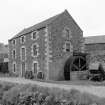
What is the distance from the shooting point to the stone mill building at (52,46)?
19.4 metres

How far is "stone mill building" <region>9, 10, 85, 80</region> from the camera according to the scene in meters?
19.4

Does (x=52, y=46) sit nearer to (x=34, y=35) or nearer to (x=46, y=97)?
(x=34, y=35)

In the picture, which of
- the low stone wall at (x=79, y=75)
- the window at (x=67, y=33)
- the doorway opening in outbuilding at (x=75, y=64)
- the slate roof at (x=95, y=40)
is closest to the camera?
the doorway opening in outbuilding at (x=75, y=64)

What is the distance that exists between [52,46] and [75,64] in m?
4.60

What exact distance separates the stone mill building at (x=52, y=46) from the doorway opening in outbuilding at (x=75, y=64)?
7.7 inches

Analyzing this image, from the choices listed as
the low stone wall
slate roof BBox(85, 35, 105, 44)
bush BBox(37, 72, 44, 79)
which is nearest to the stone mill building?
bush BBox(37, 72, 44, 79)

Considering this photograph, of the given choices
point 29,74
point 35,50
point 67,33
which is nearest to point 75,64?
point 67,33

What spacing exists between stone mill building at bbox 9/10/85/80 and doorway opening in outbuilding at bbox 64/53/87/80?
197mm

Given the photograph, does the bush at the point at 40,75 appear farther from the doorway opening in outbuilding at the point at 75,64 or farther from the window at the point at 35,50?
the doorway opening in outbuilding at the point at 75,64

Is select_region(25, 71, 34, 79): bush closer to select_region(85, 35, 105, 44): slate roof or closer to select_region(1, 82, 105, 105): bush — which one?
select_region(1, 82, 105, 105): bush

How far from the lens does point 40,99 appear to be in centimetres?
843

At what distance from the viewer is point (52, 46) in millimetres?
19484

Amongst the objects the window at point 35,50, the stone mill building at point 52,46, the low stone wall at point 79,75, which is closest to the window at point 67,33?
the stone mill building at point 52,46

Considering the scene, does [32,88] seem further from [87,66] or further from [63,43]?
[87,66]
